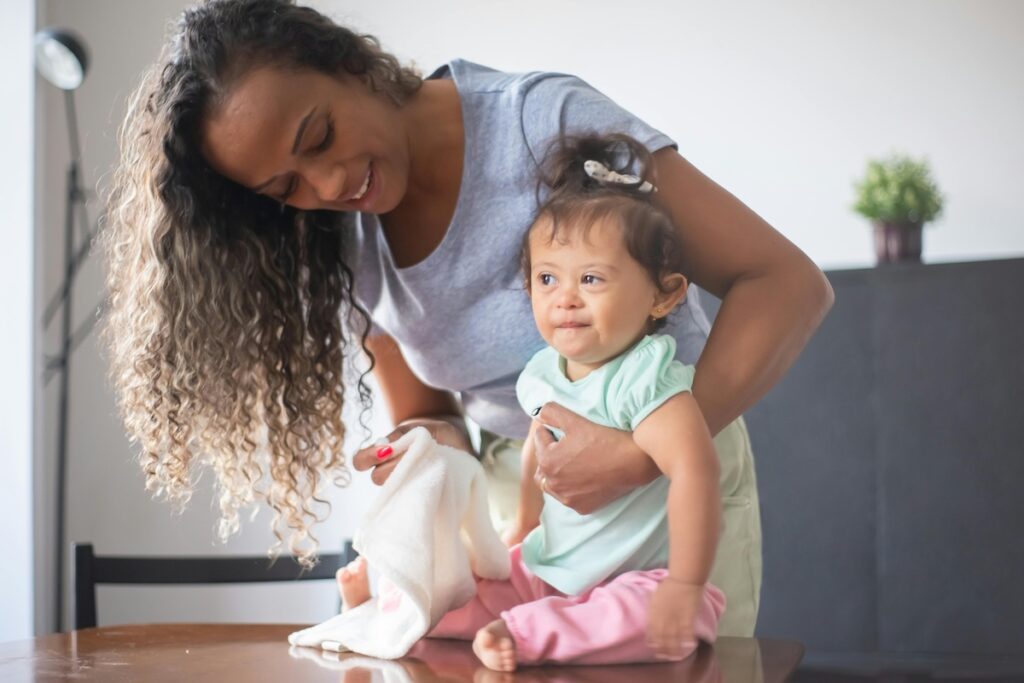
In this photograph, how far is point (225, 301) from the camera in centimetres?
113

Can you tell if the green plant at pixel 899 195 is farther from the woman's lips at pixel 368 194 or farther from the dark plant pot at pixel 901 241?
the woman's lips at pixel 368 194

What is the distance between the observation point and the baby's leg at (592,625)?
0.83 meters

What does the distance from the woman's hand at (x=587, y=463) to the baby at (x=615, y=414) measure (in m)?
0.01

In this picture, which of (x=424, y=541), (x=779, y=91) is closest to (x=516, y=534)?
(x=424, y=541)

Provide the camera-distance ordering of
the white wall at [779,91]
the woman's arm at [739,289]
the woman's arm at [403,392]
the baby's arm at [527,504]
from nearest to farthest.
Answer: the woman's arm at [739,289], the baby's arm at [527,504], the woman's arm at [403,392], the white wall at [779,91]

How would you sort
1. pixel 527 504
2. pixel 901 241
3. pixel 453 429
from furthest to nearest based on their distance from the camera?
pixel 901 241 → pixel 453 429 → pixel 527 504

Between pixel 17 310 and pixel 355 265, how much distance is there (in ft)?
5.85

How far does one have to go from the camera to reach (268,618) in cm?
310

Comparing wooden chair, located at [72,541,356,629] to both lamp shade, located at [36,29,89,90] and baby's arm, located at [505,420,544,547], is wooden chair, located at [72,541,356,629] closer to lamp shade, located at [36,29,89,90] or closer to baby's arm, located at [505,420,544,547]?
baby's arm, located at [505,420,544,547]

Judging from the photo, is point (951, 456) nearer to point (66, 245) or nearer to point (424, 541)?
point (424, 541)

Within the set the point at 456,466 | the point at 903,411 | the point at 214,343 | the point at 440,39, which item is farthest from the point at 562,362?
the point at 440,39

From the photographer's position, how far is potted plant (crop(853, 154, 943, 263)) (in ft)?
7.84

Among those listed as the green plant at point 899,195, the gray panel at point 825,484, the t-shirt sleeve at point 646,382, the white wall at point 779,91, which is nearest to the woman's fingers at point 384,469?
the t-shirt sleeve at point 646,382

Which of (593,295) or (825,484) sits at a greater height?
(593,295)
